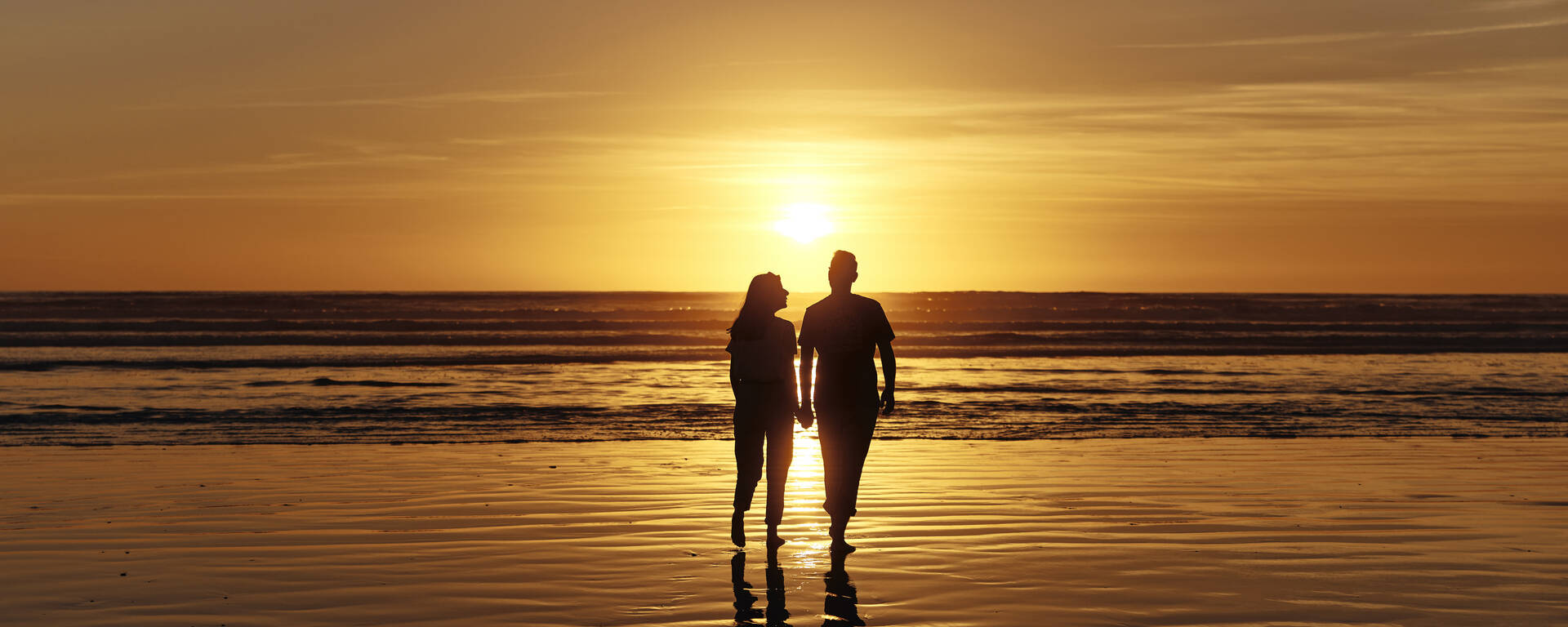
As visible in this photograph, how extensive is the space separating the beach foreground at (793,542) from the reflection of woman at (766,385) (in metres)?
0.37

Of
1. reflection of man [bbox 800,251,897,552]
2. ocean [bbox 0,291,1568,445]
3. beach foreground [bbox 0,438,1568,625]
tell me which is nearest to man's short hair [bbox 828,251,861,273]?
reflection of man [bbox 800,251,897,552]

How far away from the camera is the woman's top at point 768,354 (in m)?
8.07

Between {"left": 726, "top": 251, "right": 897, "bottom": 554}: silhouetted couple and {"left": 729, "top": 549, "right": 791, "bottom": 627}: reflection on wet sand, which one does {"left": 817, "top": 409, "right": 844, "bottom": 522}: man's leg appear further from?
{"left": 729, "top": 549, "right": 791, "bottom": 627}: reflection on wet sand

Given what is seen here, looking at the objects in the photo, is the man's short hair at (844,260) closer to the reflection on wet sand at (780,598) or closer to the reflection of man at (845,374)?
the reflection of man at (845,374)

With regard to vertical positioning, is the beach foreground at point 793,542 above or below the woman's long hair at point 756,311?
below

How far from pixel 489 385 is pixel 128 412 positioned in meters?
7.34

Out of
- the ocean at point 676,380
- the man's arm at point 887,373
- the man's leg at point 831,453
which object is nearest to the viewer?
the man's arm at point 887,373

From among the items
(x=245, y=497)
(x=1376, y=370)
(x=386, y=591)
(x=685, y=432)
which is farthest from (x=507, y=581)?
(x=1376, y=370)

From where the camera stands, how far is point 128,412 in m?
18.8

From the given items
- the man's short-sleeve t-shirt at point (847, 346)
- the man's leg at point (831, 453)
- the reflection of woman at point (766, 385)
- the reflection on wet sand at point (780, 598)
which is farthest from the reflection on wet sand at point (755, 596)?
the man's short-sleeve t-shirt at point (847, 346)

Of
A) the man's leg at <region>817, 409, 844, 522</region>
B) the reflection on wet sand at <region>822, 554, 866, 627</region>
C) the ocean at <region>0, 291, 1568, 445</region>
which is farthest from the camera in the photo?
the ocean at <region>0, 291, 1568, 445</region>

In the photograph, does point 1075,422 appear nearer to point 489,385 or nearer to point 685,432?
point 685,432

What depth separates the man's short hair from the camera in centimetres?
824

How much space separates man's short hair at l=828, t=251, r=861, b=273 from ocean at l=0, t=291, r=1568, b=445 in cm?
730
